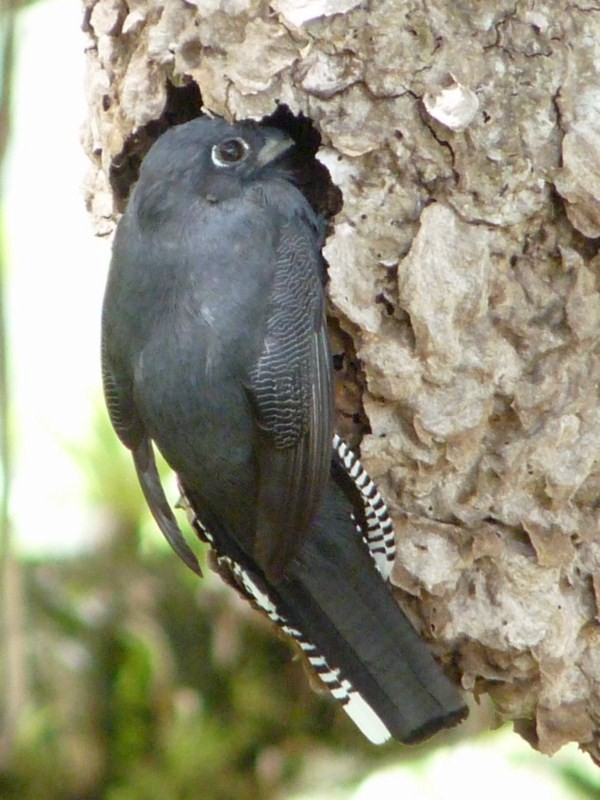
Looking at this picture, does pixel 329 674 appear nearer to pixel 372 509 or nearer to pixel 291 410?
pixel 372 509

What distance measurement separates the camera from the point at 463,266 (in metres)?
3.58

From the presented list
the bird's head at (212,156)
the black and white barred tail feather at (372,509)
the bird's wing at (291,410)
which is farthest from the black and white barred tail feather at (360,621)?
the bird's head at (212,156)

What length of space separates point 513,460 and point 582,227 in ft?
2.20

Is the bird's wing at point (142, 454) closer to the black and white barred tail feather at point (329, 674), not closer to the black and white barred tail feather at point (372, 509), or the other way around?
the black and white barred tail feather at point (329, 674)

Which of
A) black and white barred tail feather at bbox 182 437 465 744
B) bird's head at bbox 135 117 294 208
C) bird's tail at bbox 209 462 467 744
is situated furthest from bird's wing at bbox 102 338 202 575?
bird's head at bbox 135 117 294 208

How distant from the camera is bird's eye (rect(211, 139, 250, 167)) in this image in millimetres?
3576

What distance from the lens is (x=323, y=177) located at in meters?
3.86

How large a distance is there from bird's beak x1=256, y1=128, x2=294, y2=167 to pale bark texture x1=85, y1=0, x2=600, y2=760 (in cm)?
10

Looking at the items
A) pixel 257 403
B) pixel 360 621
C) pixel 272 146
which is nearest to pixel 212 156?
pixel 272 146

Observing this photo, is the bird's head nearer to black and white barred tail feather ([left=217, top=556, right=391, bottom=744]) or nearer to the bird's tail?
the bird's tail

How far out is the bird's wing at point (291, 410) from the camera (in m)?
3.41

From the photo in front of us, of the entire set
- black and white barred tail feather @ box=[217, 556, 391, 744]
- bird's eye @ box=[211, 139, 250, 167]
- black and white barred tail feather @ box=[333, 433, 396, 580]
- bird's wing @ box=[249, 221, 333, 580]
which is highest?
bird's eye @ box=[211, 139, 250, 167]

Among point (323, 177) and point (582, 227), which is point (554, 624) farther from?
point (323, 177)

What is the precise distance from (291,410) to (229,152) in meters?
0.74
